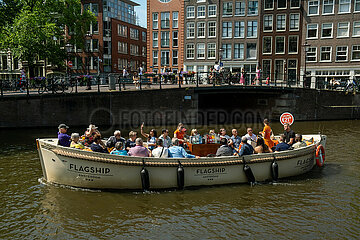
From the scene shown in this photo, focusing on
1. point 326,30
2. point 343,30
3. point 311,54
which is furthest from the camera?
point 311,54

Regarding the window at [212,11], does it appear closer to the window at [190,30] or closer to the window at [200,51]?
the window at [190,30]

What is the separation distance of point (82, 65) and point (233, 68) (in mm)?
20935

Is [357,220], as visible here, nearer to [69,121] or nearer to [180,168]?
[180,168]

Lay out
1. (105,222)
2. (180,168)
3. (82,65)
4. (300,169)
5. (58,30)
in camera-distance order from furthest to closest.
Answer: (82,65) → (58,30) → (300,169) → (180,168) → (105,222)

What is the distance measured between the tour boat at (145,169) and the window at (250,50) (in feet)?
100

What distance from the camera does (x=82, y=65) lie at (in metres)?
48.4

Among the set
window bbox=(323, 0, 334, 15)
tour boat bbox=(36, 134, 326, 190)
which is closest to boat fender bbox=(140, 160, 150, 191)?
tour boat bbox=(36, 134, 326, 190)

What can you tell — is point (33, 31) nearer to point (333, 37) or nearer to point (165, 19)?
point (165, 19)

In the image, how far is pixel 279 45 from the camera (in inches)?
1570

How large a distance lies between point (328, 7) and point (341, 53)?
519 cm

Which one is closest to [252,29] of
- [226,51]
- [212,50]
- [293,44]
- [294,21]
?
[226,51]

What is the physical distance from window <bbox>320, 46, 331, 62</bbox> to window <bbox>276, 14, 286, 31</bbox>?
4.86 metres

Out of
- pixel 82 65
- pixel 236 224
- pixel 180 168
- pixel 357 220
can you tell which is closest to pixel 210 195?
pixel 180 168

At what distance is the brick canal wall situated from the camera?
2317 centimetres
